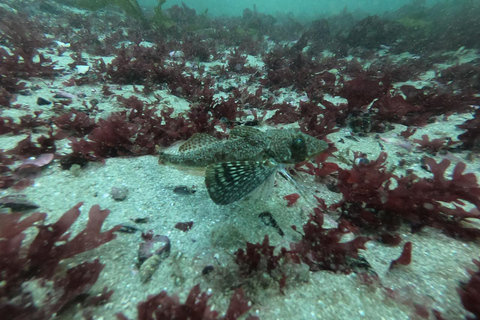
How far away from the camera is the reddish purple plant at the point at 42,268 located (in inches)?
71.2

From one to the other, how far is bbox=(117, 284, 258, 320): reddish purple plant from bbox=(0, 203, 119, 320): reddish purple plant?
2.07 feet

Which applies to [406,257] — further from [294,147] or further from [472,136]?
[472,136]

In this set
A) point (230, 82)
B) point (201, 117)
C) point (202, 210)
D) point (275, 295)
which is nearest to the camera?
point (275, 295)

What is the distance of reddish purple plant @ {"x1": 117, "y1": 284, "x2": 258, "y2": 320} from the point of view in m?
1.86

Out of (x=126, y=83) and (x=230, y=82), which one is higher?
(x=230, y=82)

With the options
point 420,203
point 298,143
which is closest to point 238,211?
point 298,143

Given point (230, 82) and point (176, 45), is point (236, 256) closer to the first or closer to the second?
point (230, 82)

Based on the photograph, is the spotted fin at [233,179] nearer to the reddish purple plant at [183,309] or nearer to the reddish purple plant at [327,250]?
the reddish purple plant at [327,250]

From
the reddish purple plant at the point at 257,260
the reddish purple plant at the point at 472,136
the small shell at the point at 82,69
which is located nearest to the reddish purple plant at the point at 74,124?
the small shell at the point at 82,69

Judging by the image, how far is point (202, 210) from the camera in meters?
3.23

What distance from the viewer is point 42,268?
6.80 feet

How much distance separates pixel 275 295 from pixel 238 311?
→ 44cm

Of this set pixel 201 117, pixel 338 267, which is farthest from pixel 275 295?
pixel 201 117

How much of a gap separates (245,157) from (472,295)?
2835 mm
